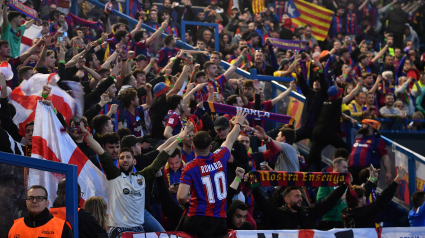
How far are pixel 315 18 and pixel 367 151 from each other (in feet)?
33.6

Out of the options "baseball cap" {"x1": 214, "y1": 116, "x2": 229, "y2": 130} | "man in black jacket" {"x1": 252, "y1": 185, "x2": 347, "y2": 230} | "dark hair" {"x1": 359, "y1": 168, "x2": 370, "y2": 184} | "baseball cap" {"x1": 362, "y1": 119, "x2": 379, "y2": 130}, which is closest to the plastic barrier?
"man in black jacket" {"x1": 252, "y1": 185, "x2": 347, "y2": 230}

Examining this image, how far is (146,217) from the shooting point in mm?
6480

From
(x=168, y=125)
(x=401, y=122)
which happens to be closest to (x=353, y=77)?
(x=401, y=122)

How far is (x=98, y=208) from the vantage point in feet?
19.1

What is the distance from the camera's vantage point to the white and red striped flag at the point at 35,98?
7688mm

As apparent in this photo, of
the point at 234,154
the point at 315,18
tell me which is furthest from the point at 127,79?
the point at 315,18

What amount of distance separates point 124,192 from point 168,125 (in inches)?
107

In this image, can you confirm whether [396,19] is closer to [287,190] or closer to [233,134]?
[287,190]

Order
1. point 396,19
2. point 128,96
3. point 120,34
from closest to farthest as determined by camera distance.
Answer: point 128,96 → point 120,34 → point 396,19

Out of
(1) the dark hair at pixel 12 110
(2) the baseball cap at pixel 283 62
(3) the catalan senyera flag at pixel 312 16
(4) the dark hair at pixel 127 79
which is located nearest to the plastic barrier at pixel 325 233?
(1) the dark hair at pixel 12 110

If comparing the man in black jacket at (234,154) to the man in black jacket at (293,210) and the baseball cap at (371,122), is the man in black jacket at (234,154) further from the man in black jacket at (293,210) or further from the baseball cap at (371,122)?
the baseball cap at (371,122)

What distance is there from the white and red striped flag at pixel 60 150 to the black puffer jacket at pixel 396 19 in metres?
16.1

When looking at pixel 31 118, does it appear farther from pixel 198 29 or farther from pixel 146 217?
pixel 198 29

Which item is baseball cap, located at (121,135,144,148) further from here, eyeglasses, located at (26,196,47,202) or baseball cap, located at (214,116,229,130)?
eyeglasses, located at (26,196,47,202)
